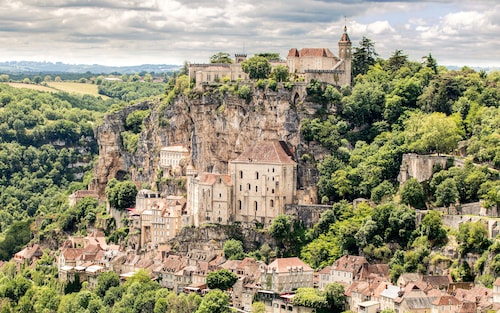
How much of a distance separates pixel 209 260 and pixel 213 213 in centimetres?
493

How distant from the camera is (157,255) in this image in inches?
3770

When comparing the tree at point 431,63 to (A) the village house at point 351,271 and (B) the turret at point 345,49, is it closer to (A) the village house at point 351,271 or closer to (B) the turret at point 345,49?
(B) the turret at point 345,49

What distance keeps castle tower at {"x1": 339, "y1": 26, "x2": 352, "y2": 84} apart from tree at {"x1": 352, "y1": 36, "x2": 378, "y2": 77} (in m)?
4.13

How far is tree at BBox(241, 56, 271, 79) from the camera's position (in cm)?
10475

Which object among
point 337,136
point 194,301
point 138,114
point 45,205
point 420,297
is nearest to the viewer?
point 420,297

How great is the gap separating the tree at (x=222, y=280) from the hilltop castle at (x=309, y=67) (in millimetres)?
23853

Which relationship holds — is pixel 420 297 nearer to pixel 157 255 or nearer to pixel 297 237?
pixel 297 237

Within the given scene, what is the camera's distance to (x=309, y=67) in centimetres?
10500

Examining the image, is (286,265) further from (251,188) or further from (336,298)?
(251,188)

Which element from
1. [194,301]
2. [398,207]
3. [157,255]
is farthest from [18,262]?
[398,207]

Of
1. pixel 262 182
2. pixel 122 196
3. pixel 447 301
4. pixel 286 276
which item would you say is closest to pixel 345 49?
pixel 262 182

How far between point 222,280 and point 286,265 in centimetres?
537

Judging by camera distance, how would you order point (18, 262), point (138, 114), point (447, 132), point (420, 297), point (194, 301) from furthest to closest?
point (138, 114), point (18, 262), point (447, 132), point (194, 301), point (420, 297)

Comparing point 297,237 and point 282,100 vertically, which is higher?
point 282,100
